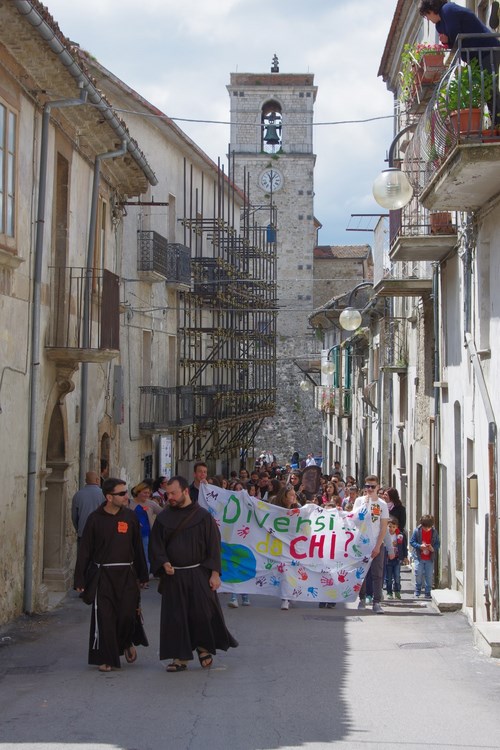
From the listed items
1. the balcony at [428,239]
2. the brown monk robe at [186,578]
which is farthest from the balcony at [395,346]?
the brown monk robe at [186,578]

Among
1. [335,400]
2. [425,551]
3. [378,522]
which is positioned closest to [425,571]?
[425,551]

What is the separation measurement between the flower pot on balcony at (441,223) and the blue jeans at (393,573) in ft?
14.5

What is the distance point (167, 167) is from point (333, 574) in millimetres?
17158

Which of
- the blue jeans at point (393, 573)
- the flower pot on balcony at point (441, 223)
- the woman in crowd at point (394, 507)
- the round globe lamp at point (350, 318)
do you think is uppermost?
the flower pot on balcony at point (441, 223)

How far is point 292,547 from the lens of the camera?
564 inches

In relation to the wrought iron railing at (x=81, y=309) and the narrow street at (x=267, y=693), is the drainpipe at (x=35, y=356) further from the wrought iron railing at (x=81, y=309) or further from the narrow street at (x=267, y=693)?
the narrow street at (x=267, y=693)

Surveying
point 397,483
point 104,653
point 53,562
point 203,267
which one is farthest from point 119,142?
point 203,267

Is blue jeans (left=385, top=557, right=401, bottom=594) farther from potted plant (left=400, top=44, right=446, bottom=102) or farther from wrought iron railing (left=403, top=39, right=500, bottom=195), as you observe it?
potted plant (left=400, top=44, right=446, bottom=102)

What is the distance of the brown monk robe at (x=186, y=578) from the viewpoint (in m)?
9.37

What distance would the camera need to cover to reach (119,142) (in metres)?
16.8

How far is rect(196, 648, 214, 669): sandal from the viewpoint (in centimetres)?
952

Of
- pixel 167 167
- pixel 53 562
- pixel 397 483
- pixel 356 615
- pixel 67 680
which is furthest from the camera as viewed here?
pixel 167 167

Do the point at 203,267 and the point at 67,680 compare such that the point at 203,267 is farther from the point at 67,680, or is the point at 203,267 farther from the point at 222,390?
the point at 67,680

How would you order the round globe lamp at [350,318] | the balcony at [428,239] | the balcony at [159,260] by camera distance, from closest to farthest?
the balcony at [428,239], the round globe lamp at [350,318], the balcony at [159,260]
